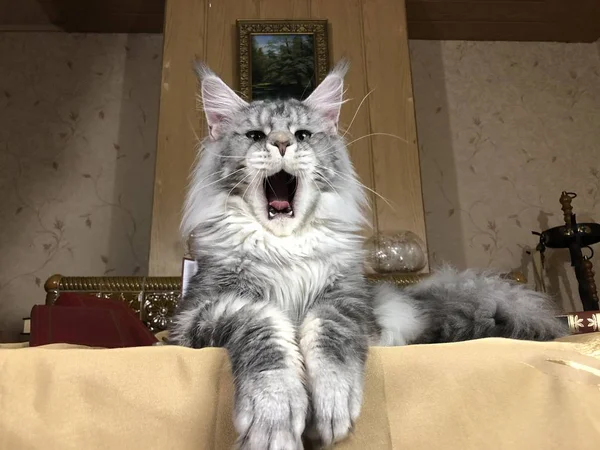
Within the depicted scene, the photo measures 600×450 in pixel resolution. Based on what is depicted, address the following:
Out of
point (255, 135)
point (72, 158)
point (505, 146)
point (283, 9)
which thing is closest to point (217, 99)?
point (255, 135)

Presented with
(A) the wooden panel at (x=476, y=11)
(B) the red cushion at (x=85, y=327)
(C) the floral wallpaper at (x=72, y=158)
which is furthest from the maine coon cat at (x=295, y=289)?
(A) the wooden panel at (x=476, y=11)

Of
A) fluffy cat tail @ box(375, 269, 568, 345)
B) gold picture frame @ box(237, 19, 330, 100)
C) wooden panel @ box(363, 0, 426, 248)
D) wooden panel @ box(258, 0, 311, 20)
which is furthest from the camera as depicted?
wooden panel @ box(258, 0, 311, 20)

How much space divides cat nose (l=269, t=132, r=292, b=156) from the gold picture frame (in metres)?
1.53

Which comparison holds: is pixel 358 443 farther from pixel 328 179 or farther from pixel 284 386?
pixel 328 179

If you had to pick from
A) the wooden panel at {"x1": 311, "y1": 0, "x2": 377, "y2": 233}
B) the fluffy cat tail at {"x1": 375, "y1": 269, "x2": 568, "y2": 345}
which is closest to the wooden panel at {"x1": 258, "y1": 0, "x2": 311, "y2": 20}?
the wooden panel at {"x1": 311, "y1": 0, "x2": 377, "y2": 233}

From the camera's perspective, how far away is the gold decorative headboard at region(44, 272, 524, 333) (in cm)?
171

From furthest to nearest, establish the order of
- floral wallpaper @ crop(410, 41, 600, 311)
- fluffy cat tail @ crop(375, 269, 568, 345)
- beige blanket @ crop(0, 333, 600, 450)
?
floral wallpaper @ crop(410, 41, 600, 311) → fluffy cat tail @ crop(375, 269, 568, 345) → beige blanket @ crop(0, 333, 600, 450)

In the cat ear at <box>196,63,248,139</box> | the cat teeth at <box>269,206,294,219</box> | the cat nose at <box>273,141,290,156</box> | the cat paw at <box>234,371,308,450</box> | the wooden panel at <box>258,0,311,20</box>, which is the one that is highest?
A: the wooden panel at <box>258,0,311,20</box>

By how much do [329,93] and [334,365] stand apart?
0.75 metres

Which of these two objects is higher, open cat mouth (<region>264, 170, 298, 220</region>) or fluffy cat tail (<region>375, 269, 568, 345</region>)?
open cat mouth (<region>264, 170, 298, 220</region>)

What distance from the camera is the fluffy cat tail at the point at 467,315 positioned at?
85 cm

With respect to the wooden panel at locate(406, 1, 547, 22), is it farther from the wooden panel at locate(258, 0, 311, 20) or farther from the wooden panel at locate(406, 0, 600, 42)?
the wooden panel at locate(258, 0, 311, 20)

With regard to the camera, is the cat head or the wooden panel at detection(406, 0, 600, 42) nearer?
the cat head

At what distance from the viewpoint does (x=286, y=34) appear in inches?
99.6
